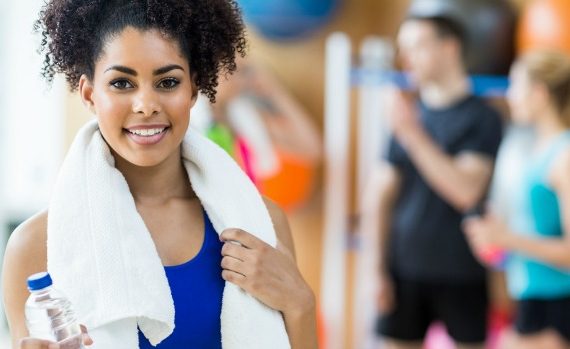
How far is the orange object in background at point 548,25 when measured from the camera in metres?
2.56

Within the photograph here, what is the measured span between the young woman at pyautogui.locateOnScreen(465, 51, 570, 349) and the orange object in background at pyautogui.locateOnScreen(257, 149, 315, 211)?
3.10 ft

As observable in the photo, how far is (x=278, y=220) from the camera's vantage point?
1178 millimetres

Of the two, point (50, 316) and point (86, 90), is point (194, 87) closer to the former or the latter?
point (86, 90)

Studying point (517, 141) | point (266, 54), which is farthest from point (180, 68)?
point (266, 54)

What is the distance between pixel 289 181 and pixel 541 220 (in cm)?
111

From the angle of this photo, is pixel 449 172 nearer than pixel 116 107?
No

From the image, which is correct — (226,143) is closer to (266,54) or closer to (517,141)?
(517,141)

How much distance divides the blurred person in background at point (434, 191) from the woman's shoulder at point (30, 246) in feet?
5.02

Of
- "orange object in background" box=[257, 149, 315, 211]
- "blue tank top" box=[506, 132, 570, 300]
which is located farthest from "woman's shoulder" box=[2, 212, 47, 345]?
"orange object in background" box=[257, 149, 315, 211]

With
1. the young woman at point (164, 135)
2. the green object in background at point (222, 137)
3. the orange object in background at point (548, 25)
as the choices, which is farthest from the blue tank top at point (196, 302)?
the orange object in background at point (548, 25)

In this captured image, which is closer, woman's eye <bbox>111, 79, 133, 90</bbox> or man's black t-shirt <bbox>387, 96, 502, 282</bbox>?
woman's eye <bbox>111, 79, 133, 90</bbox>

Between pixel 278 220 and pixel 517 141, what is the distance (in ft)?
6.10

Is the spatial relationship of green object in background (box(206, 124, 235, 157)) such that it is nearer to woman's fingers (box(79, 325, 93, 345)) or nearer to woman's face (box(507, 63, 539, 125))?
woman's face (box(507, 63, 539, 125))

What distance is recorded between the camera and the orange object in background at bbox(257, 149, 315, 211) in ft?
10.1
